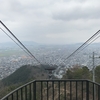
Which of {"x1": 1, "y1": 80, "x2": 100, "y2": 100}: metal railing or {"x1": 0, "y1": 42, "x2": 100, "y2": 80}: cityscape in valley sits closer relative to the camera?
{"x1": 1, "y1": 80, "x2": 100, "y2": 100}: metal railing

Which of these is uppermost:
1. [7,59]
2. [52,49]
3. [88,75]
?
[52,49]

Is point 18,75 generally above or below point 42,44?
below

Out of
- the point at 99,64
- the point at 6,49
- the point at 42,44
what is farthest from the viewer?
the point at 42,44

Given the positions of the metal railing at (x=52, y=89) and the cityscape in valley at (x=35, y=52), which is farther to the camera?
the cityscape in valley at (x=35, y=52)

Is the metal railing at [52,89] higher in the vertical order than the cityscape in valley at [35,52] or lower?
lower

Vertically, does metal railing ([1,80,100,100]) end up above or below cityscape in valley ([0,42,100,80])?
below

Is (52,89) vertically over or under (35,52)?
under

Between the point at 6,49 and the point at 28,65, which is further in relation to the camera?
the point at 28,65

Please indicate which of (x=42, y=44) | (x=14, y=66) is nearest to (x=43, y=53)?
(x=42, y=44)

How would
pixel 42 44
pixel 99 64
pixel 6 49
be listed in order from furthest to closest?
1. pixel 42 44
2. pixel 99 64
3. pixel 6 49

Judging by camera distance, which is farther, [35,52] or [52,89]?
[35,52]

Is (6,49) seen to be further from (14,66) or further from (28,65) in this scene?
(28,65)
